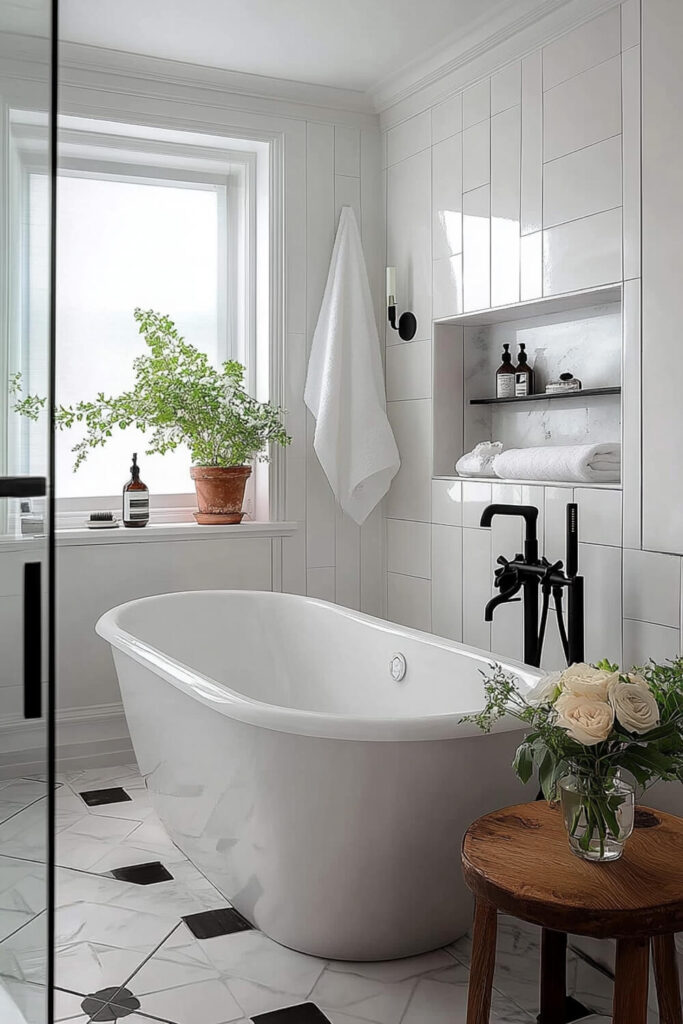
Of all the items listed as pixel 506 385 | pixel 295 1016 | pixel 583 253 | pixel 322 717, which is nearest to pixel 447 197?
pixel 506 385

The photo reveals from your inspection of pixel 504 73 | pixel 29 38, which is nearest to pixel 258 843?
pixel 29 38

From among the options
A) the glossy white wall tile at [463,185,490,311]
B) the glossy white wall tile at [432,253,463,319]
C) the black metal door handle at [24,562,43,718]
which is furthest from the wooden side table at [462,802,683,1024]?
the glossy white wall tile at [432,253,463,319]

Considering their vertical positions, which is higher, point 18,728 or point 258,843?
point 18,728

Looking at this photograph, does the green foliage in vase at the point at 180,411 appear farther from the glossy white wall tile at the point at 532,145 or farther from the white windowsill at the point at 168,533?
the glossy white wall tile at the point at 532,145

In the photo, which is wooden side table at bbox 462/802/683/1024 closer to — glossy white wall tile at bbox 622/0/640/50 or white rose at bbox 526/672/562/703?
white rose at bbox 526/672/562/703

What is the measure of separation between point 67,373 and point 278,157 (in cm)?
122

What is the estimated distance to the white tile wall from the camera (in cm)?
284

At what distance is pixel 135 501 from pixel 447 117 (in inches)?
73.7

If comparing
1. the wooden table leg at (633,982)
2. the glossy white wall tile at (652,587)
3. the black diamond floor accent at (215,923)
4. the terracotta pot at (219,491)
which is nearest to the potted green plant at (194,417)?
the terracotta pot at (219,491)

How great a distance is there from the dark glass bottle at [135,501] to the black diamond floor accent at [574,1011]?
233 cm

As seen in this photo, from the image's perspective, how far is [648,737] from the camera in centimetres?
166

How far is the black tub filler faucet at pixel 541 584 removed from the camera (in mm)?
2727

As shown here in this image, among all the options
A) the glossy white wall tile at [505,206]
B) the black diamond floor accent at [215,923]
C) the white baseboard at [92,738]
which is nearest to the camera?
the black diamond floor accent at [215,923]

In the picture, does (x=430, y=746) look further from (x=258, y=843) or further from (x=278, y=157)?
(x=278, y=157)
